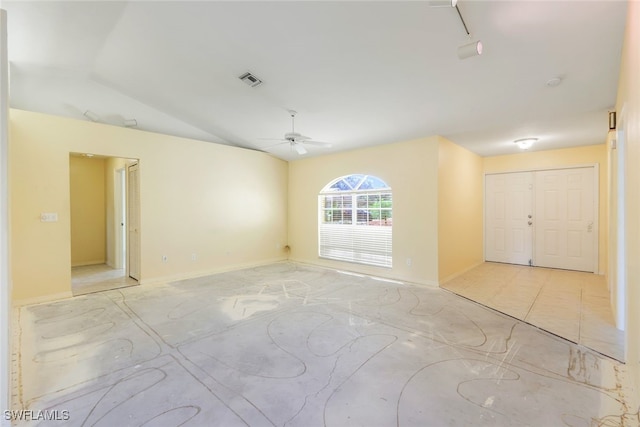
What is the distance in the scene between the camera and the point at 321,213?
668 centimetres

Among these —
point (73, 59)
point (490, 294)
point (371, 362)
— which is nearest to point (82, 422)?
point (371, 362)

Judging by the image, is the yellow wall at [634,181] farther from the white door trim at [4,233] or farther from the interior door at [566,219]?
the interior door at [566,219]

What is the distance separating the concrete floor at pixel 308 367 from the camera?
1778mm

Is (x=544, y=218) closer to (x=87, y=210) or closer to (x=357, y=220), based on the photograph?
(x=357, y=220)

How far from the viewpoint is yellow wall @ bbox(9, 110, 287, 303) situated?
3.90 meters

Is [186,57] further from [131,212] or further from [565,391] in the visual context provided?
[565,391]

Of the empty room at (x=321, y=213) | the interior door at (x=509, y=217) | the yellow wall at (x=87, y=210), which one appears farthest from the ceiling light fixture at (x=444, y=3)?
the yellow wall at (x=87, y=210)

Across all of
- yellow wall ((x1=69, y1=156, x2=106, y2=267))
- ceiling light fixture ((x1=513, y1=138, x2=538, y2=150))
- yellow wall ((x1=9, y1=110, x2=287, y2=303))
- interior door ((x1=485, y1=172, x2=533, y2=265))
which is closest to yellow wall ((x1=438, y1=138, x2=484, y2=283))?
interior door ((x1=485, y1=172, x2=533, y2=265))

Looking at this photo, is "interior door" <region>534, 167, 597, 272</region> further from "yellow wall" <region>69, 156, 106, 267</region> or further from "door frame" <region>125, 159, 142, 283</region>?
"yellow wall" <region>69, 156, 106, 267</region>

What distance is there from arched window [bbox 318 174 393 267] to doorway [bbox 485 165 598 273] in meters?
2.97

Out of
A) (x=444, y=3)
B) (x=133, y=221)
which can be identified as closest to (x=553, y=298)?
(x=444, y=3)

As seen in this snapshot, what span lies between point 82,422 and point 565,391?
10.4 ft

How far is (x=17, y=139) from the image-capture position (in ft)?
12.5

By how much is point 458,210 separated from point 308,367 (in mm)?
4415
